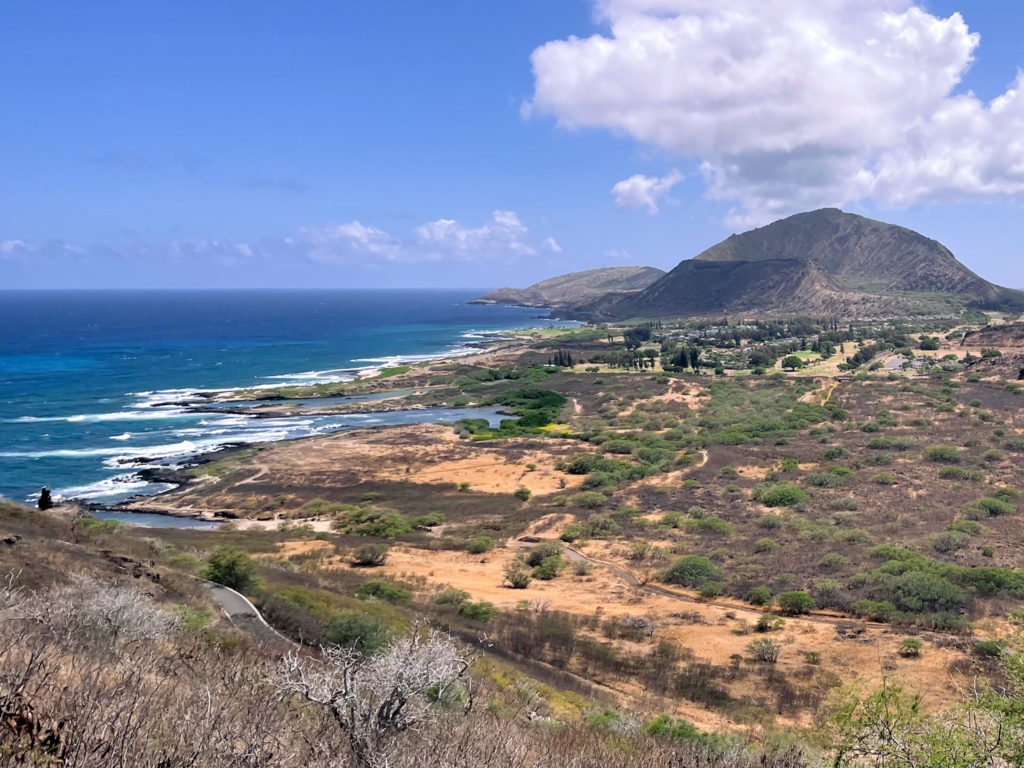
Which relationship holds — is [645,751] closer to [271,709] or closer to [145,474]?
[271,709]

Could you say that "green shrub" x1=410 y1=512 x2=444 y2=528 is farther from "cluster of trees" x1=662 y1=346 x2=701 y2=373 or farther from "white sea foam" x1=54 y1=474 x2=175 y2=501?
"cluster of trees" x1=662 y1=346 x2=701 y2=373

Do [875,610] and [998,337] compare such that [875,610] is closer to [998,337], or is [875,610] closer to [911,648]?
[911,648]

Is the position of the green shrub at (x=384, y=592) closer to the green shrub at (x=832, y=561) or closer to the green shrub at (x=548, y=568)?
the green shrub at (x=548, y=568)

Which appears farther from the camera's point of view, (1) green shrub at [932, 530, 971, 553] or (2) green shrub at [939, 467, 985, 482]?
(2) green shrub at [939, 467, 985, 482]

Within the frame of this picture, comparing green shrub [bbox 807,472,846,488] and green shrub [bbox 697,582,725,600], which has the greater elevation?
green shrub [bbox 807,472,846,488]

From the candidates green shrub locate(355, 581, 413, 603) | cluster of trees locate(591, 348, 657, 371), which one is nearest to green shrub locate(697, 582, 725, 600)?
green shrub locate(355, 581, 413, 603)

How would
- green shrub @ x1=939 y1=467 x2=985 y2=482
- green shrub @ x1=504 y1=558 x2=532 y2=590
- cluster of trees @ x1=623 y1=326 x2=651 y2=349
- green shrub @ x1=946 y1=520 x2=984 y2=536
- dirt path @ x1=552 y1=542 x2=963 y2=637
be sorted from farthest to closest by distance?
cluster of trees @ x1=623 y1=326 x2=651 y2=349, green shrub @ x1=939 y1=467 x2=985 y2=482, green shrub @ x1=946 y1=520 x2=984 y2=536, green shrub @ x1=504 y1=558 x2=532 y2=590, dirt path @ x1=552 y1=542 x2=963 y2=637

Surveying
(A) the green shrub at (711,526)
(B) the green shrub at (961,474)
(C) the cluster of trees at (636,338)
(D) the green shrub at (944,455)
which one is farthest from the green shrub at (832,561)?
(C) the cluster of trees at (636,338)

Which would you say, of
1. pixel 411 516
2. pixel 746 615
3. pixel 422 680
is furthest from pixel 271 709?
pixel 411 516

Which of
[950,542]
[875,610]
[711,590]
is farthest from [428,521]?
[950,542]
